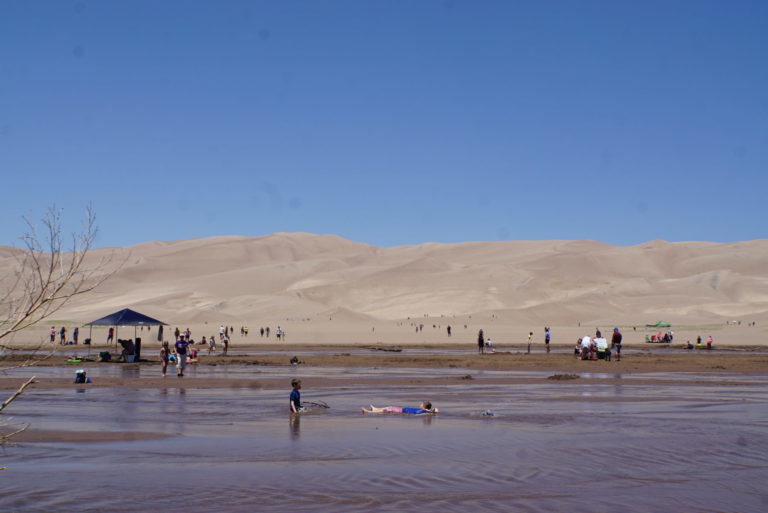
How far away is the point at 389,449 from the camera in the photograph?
Answer: 13641mm

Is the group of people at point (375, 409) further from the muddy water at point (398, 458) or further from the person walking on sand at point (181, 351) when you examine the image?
the person walking on sand at point (181, 351)

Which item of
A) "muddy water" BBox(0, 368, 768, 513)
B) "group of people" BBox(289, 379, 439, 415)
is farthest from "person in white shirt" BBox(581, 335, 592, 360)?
"group of people" BBox(289, 379, 439, 415)

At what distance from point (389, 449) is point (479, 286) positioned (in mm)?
107209

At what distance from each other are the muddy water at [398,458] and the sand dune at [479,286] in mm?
72649

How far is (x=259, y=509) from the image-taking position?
9570 mm

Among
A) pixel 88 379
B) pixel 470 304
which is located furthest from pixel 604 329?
pixel 88 379

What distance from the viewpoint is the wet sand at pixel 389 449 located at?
10.1 metres

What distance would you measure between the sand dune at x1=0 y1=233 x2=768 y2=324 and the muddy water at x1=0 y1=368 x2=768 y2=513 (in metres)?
72.6

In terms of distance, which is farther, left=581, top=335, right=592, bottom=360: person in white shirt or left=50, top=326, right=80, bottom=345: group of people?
left=581, top=335, right=592, bottom=360: person in white shirt

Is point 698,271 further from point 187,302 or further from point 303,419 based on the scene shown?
point 303,419

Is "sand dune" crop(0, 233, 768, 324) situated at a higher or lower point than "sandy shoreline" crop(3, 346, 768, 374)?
higher

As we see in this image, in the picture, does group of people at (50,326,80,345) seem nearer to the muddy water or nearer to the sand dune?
the muddy water

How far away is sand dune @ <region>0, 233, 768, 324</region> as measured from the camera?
103000 mm

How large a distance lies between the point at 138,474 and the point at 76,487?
1037 mm
